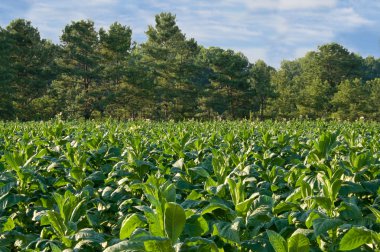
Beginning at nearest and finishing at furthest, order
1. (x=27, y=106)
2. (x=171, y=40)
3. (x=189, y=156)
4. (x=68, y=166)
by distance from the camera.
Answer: (x=68, y=166), (x=189, y=156), (x=27, y=106), (x=171, y=40)

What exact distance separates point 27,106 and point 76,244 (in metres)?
42.3

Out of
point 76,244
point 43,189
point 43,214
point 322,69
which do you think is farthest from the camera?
point 322,69

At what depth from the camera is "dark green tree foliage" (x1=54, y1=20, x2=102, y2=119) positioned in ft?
138

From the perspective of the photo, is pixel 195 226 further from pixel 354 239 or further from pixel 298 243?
pixel 354 239

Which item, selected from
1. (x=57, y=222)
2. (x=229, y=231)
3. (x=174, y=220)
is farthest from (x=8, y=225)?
(x=229, y=231)

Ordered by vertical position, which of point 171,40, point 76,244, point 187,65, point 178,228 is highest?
point 171,40

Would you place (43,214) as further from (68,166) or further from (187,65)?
(187,65)

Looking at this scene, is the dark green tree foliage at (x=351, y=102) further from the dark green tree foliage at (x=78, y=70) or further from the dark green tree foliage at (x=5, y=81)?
the dark green tree foliage at (x=5, y=81)

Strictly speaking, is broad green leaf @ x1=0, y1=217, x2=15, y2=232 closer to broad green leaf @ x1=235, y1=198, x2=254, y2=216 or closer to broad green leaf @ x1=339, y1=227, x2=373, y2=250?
broad green leaf @ x1=235, y1=198, x2=254, y2=216

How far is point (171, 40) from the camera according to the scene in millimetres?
55000

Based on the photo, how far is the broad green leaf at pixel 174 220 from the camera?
219 centimetres

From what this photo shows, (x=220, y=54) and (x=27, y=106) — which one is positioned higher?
(x=220, y=54)

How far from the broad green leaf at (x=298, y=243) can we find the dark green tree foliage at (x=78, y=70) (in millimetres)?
39992

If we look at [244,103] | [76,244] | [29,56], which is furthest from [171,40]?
[76,244]
